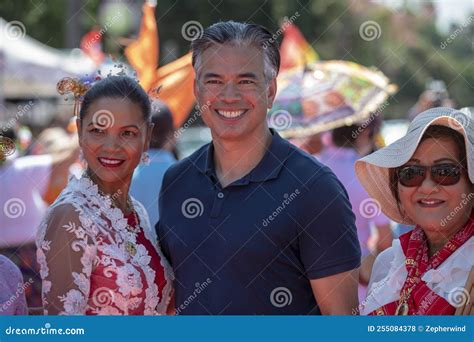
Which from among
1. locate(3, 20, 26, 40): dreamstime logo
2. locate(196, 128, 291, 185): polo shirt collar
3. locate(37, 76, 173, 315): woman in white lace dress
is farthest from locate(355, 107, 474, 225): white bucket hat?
locate(3, 20, 26, 40): dreamstime logo

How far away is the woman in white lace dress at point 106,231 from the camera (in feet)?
10.2

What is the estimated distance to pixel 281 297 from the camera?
10.4 ft

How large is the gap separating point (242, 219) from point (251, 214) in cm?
4

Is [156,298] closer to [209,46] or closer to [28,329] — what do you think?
[28,329]

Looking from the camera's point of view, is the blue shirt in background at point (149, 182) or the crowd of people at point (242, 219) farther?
the blue shirt in background at point (149, 182)

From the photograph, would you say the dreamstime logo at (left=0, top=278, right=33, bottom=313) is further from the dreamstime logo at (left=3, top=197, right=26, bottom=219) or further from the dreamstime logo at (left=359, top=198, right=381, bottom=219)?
the dreamstime logo at (left=3, top=197, right=26, bottom=219)

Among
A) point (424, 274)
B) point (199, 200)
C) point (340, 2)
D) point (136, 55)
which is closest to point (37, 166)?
point (136, 55)

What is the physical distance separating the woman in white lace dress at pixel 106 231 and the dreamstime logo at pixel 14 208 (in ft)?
8.26

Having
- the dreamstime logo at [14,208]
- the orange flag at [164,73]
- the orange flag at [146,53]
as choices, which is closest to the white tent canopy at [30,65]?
the orange flag at [146,53]

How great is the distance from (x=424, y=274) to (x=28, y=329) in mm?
1389

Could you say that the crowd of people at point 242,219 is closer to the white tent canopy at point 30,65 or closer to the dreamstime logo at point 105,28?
the dreamstime logo at point 105,28

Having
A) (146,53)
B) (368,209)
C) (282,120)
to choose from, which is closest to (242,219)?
(368,209)

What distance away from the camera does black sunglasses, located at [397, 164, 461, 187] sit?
2.94 m

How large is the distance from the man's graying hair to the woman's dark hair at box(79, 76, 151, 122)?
299mm
